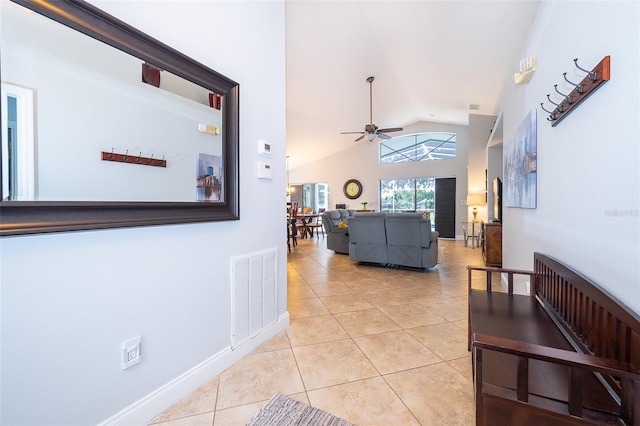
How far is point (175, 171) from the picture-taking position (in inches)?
57.4

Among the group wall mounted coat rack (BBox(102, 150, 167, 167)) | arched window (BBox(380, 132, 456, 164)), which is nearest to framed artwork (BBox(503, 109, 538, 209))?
wall mounted coat rack (BBox(102, 150, 167, 167))

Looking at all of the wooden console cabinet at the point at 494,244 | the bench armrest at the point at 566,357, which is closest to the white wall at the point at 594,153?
the bench armrest at the point at 566,357

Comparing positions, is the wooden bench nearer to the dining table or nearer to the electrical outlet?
the electrical outlet

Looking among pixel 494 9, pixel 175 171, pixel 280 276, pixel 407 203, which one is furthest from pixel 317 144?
pixel 175 171

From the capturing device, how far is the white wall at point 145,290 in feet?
3.15

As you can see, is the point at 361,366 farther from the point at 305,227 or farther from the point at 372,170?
the point at 372,170

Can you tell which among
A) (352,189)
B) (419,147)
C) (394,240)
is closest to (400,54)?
(394,240)

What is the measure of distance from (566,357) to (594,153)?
0.91 metres

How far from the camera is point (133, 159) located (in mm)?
1274

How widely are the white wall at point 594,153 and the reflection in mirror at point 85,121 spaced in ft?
6.30

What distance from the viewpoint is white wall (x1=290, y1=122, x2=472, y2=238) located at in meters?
8.04

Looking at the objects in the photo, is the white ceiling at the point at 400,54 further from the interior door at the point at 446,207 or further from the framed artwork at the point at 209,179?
the framed artwork at the point at 209,179

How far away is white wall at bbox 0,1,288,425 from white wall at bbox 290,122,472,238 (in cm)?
737

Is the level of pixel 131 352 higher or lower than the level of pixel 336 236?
lower
